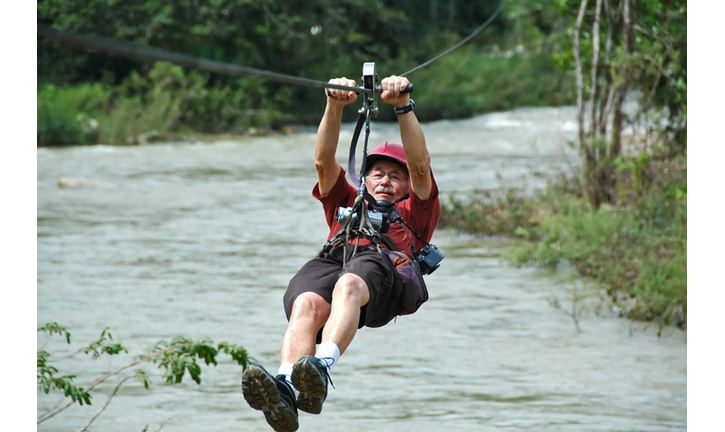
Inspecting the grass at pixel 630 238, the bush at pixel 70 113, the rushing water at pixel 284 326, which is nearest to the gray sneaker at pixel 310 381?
the rushing water at pixel 284 326

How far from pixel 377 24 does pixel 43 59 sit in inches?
460

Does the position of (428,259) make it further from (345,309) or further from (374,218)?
(345,309)

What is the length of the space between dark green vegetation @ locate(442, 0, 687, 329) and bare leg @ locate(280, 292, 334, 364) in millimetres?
7897

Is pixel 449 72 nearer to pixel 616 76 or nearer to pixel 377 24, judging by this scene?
pixel 377 24

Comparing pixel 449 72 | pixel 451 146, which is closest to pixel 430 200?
pixel 451 146

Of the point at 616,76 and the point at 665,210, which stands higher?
the point at 616,76

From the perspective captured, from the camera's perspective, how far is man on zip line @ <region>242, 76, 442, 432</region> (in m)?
3.89

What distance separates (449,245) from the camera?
16.4m

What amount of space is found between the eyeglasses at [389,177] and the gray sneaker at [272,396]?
134 centimetres

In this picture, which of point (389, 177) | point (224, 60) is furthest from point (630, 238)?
point (224, 60)

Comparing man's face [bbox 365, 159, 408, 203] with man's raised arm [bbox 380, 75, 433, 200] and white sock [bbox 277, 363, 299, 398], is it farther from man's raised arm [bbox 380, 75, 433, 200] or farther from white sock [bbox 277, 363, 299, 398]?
white sock [bbox 277, 363, 299, 398]

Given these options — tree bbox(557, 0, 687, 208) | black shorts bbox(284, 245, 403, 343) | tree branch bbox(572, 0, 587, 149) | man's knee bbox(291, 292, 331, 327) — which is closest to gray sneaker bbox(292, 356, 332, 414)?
man's knee bbox(291, 292, 331, 327)

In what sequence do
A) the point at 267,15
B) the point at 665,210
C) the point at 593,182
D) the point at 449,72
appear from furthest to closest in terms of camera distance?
the point at 449,72
the point at 267,15
the point at 593,182
the point at 665,210

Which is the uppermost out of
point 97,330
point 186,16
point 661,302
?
point 186,16
